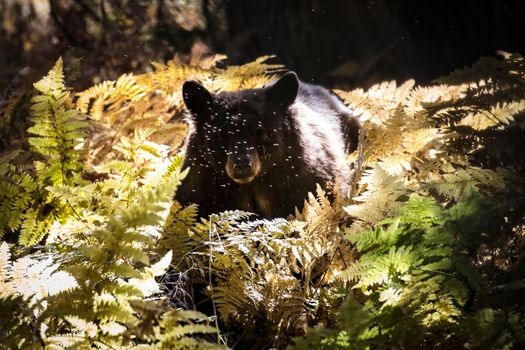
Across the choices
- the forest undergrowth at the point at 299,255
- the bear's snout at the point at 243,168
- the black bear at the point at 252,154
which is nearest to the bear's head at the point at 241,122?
the black bear at the point at 252,154

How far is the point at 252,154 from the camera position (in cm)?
429

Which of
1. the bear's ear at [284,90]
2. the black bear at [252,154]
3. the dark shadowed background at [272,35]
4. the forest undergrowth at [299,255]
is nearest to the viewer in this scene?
the forest undergrowth at [299,255]

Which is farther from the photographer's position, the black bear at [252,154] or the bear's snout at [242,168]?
the black bear at [252,154]

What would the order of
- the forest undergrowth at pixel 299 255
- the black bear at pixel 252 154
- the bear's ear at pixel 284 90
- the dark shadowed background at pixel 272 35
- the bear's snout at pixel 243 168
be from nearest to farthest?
the forest undergrowth at pixel 299 255 < the bear's snout at pixel 243 168 < the black bear at pixel 252 154 < the bear's ear at pixel 284 90 < the dark shadowed background at pixel 272 35

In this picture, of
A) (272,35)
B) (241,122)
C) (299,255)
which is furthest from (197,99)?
(272,35)

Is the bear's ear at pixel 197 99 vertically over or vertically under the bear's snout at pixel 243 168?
over

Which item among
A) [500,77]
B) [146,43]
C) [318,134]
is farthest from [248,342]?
[146,43]

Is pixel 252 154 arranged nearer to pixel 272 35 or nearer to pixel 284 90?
pixel 284 90

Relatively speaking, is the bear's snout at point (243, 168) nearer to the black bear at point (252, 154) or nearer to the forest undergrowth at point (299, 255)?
the black bear at point (252, 154)

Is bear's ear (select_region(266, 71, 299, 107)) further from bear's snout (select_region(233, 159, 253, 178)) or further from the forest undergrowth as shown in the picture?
the forest undergrowth

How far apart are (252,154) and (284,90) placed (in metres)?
0.74

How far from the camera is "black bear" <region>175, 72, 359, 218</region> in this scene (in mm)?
4398

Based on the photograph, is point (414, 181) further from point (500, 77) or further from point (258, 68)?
point (258, 68)

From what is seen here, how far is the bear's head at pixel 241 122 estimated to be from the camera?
443 cm
